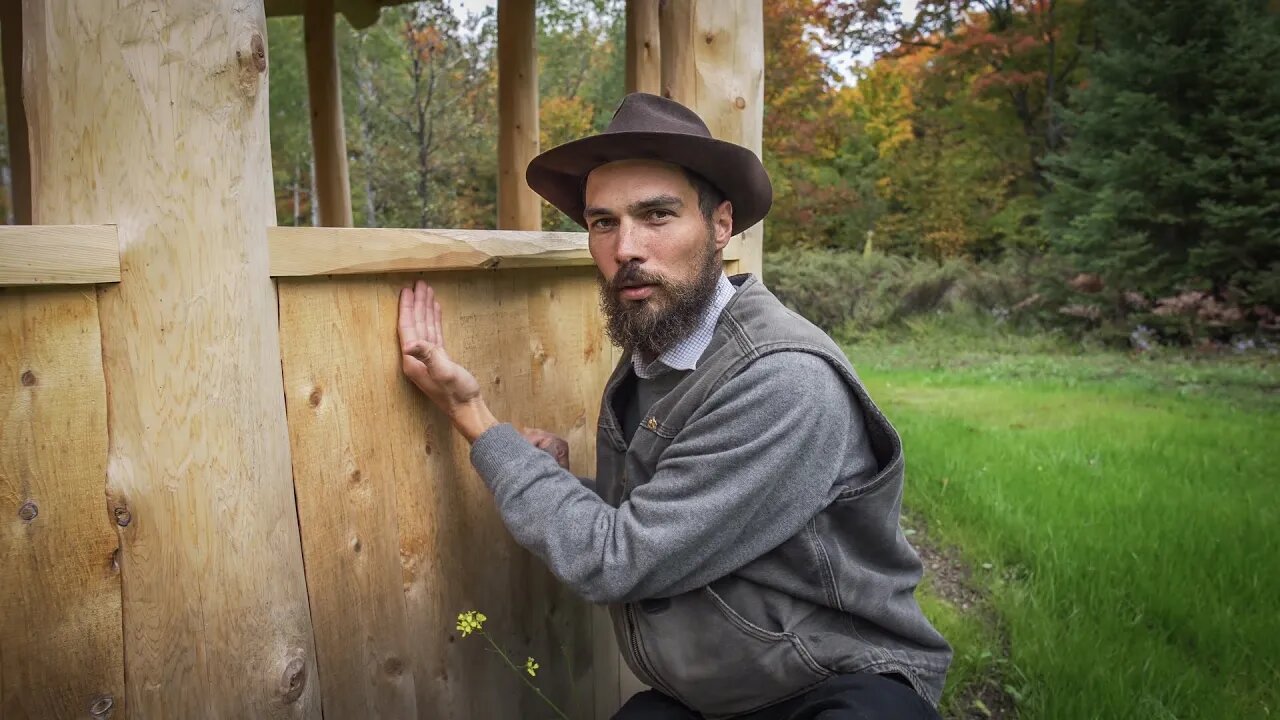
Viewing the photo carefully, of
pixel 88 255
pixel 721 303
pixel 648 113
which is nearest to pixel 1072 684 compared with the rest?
pixel 721 303

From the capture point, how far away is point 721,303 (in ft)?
6.88

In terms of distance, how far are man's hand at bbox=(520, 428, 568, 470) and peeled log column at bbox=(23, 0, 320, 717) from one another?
2.53 ft

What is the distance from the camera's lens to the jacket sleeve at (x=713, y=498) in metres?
1.75

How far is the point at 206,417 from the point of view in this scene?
1.61 metres

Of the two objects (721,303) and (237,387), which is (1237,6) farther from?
(237,387)

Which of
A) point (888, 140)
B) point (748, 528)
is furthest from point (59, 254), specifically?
point (888, 140)

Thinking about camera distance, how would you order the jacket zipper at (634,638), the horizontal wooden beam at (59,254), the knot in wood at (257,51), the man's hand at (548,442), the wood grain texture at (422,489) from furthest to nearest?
the man's hand at (548,442)
the jacket zipper at (634,638)
the wood grain texture at (422,489)
the knot in wood at (257,51)
the horizontal wooden beam at (59,254)

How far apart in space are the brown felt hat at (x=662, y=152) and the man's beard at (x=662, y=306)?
21 cm

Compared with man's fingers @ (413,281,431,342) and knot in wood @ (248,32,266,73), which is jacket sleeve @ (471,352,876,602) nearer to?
man's fingers @ (413,281,431,342)

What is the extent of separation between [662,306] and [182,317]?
3.19 ft

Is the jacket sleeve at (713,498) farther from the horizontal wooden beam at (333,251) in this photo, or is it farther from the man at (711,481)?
the horizontal wooden beam at (333,251)

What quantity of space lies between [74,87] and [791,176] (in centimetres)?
1457

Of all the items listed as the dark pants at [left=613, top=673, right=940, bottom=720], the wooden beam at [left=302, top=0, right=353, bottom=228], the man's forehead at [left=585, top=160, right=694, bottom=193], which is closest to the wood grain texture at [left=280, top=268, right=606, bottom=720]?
the man's forehead at [left=585, top=160, right=694, bottom=193]

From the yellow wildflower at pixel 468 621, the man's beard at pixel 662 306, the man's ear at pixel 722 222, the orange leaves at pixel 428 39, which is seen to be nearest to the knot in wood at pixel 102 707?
the yellow wildflower at pixel 468 621
